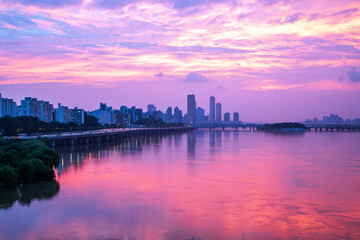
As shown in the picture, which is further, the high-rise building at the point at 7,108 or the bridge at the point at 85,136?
the high-rise building at the point at 7,108

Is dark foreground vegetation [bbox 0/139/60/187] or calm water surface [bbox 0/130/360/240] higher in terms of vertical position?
dark foreground vegetation [bbox 0/139/60/187]

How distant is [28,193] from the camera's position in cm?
2856

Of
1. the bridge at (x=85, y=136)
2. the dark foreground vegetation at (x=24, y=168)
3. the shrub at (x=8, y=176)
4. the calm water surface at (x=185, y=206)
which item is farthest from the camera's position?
the bridge at (x=85, y=136)

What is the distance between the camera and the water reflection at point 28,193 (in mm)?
25955

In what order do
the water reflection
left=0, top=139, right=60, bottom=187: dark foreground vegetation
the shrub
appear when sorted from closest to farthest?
1. the water reflection
2. the shrub
3. left=0, top=139, right=60, bottom=187: dark foreground vegetation

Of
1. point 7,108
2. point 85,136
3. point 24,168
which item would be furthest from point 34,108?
point 24,168

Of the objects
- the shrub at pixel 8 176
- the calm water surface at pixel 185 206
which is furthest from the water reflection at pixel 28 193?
the shrub at pixel 8 176

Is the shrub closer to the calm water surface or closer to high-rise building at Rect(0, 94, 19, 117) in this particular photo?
the calm water surface

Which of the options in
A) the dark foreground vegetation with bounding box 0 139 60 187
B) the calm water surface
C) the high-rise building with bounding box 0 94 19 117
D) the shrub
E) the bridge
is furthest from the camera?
the high-rise building with bounding box 0 94 19 117

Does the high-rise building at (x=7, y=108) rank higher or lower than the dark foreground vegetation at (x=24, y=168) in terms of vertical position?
higher

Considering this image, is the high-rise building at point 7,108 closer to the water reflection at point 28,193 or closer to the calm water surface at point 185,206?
the calm water surface at point 185,206

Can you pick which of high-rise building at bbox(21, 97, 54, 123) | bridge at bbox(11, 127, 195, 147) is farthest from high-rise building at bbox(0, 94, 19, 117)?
bridge at bbox(11, 127, 195, 147)

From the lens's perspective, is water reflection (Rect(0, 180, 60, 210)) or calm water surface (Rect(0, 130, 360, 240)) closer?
calm water surface (Rect(0, 130, 360, 240))

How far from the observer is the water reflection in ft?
85.2
